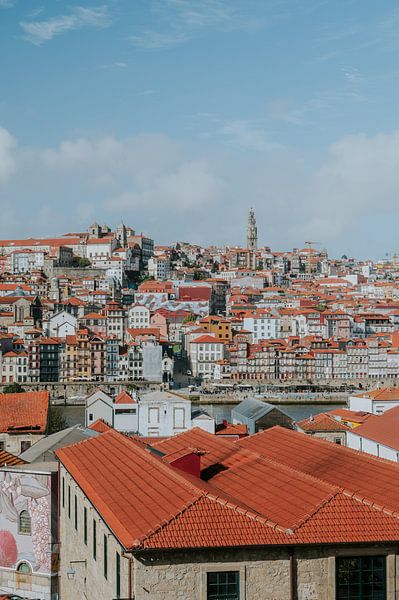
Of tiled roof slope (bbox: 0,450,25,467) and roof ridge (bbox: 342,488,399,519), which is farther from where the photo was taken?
tiled roof slope (bbox: 0,450,25,467)

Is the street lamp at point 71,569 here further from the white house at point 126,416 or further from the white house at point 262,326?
the white house at point 262,326

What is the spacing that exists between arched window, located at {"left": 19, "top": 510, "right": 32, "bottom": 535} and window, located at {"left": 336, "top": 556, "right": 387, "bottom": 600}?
5.26 metres

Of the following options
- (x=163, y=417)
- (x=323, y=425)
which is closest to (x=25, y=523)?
(x=323, y=425)

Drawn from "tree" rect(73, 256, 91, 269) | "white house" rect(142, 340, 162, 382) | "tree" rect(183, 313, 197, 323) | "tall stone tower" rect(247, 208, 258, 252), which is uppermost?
"tall stone tower" rect(247, 208, 258, 252)

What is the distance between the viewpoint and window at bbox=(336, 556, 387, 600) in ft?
23.4

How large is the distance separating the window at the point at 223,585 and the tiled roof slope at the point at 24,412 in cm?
1185

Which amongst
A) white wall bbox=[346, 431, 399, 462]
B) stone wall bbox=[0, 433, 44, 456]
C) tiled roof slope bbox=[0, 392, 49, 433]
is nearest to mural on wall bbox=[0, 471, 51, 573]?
stone wall bbox=[0, 433, 44, 456]

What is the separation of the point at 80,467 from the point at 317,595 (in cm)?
348

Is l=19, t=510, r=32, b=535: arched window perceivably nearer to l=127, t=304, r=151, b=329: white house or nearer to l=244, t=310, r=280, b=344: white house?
l=127, t=304, r=151, b=329: white house

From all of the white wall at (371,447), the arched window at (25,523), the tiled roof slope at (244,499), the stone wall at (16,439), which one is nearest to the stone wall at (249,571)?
the tiled roof slope at (244,499)

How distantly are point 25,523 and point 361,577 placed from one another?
17.8ft

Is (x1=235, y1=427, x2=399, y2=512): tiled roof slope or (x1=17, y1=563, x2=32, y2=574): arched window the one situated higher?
(x1=235, y1=427, x2=399, y2=512): tiled roof slope

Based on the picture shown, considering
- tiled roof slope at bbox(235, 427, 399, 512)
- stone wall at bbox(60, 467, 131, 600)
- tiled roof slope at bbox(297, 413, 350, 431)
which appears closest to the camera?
stone wall at bbox(60, 467, 131, 600)

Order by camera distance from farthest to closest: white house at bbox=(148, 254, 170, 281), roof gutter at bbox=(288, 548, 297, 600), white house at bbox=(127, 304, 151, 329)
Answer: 1. white house at bbox=(148, 254, 170, 281)
2. white house at bbox=(127, 304, 151, 329)
3. roof gutter at bbox=(288, 548, 297, 600)
